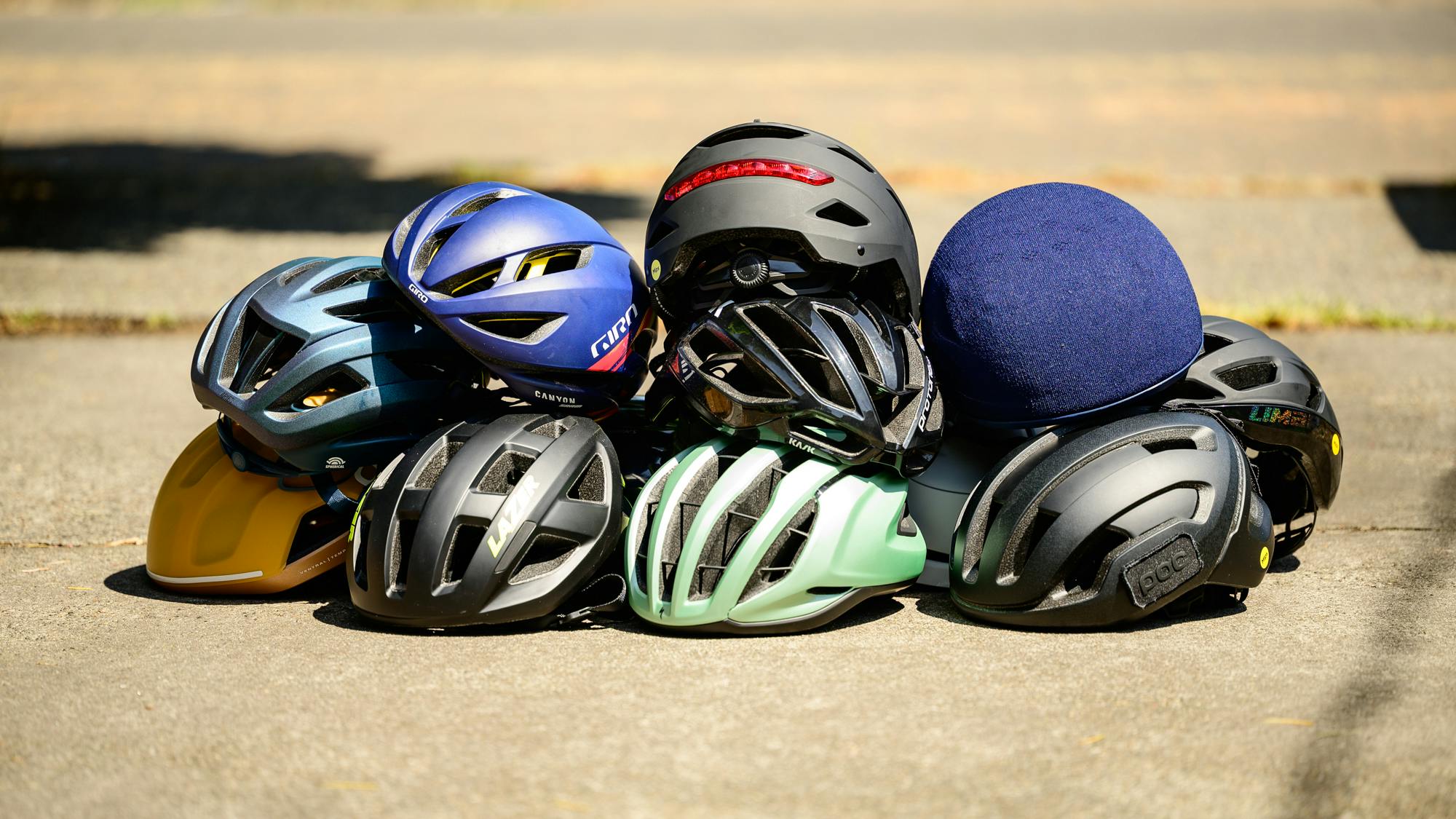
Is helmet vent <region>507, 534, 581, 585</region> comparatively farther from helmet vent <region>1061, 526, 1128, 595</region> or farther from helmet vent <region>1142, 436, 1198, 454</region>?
helmet vent <region>1142, 436, 1198, 454</region>

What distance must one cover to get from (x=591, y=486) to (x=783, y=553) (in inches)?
27.2

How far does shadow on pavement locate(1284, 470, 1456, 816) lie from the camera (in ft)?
10.3

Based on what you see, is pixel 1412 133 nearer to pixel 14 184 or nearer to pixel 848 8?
pixel 14 184

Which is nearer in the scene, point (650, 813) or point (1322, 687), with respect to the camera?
point (650, 813)

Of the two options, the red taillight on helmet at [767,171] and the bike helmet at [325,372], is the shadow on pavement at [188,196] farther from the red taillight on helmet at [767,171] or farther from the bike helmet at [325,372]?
the red taillight on helmet at [767,171]

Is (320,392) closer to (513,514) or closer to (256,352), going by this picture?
(256,352)

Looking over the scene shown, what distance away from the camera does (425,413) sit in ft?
15.4

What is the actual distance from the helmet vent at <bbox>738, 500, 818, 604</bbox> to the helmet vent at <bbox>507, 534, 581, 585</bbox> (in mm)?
601

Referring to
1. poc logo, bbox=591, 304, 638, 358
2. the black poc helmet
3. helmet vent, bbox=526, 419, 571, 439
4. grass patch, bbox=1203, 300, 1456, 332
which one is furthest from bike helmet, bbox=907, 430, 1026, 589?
grass patch, bbox=1203, 300, 1456, 332

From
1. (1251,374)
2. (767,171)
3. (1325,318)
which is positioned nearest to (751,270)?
(767,171)

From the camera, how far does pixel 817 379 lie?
174 inches

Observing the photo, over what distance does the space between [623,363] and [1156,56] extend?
2106cm

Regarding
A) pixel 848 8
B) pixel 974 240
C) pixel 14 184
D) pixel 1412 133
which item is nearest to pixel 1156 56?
pixel 1412 133

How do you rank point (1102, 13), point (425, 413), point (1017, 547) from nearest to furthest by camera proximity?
point (1017, 547) → point (425, 413) → point (1102, 13)
